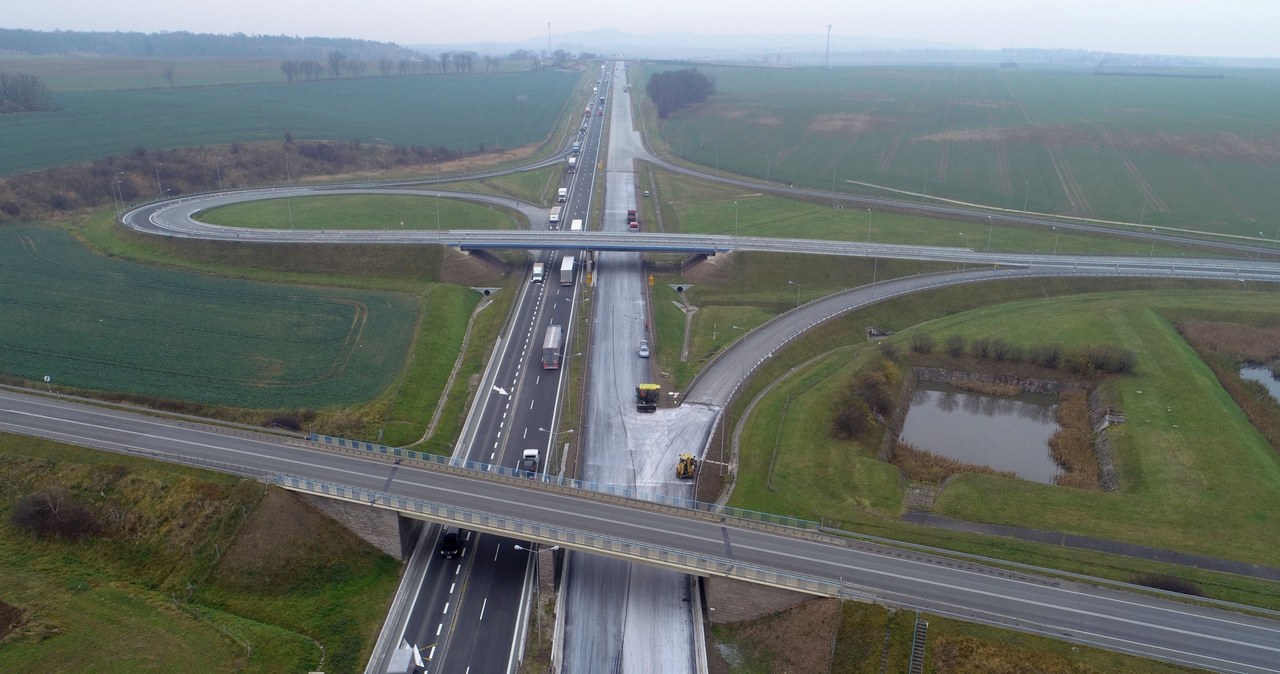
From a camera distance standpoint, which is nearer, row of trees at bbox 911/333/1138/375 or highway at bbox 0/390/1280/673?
highway at bbox 0/390/1280/673

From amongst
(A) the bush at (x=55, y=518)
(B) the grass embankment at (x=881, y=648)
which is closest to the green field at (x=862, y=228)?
(B) the grass embankment at (x=881, y=648)

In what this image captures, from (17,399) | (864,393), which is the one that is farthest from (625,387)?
(17,399)

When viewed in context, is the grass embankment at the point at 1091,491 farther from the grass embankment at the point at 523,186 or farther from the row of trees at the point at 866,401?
the grass embankment at the point at 523,186

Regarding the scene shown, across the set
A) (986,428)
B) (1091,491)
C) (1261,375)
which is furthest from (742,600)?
(1261,375)

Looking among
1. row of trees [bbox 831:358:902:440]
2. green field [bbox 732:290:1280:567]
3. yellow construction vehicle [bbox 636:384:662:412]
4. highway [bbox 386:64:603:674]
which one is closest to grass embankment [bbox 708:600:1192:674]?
green field [bbox 732:290:1280:567]

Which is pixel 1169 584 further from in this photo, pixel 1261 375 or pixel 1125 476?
pixel 1261 375

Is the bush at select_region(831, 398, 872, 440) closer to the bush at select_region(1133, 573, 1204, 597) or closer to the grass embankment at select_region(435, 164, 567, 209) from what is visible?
the bush at select_region(1133, 573, 1204, 597)

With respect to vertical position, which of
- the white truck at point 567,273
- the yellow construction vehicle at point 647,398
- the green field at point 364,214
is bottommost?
the yellow construction vehicle at point 647,398
